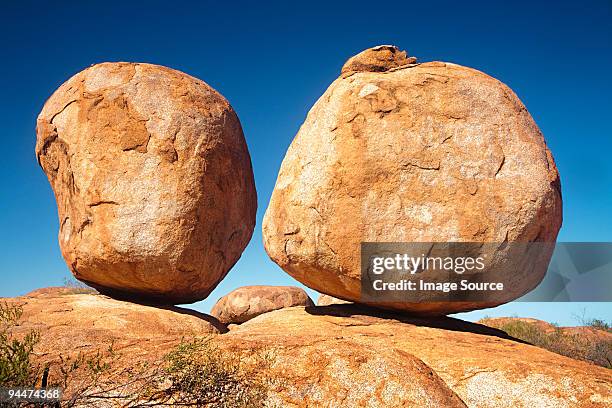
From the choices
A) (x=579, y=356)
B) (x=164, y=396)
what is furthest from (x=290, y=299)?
(x=164, y=396)

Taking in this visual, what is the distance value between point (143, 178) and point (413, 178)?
3.37 m

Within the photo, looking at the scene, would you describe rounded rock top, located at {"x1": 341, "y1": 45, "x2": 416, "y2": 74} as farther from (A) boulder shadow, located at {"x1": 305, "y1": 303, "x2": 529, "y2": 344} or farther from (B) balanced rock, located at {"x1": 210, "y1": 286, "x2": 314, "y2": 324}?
(B) balanced rock, located at {"x1": 210, "y1": 286, "x2": 314, "y2": 324}

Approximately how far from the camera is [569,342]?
11859 millimetres

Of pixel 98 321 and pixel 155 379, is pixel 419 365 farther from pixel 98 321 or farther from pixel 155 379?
pixel 98 321

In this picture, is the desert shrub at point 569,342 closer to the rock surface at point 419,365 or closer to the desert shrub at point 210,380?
the rock surface at point 419,365

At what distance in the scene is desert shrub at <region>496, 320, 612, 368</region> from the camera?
371 inches

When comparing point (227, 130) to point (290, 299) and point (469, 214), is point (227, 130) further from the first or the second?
point (290, 299)

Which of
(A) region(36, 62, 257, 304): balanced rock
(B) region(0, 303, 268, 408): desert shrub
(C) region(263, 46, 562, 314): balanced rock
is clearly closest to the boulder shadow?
(C) region(263, 46, 562, 314): balanced rock

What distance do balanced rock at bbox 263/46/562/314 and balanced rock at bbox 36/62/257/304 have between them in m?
1.29

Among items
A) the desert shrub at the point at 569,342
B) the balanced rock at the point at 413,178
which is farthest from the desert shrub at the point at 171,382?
the desert shrub at the point at 569,342

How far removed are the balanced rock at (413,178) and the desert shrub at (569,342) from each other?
414 cm

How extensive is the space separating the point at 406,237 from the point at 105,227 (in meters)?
3.78

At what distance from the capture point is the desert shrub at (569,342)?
9.41 m

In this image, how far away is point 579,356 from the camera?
31.2ft
